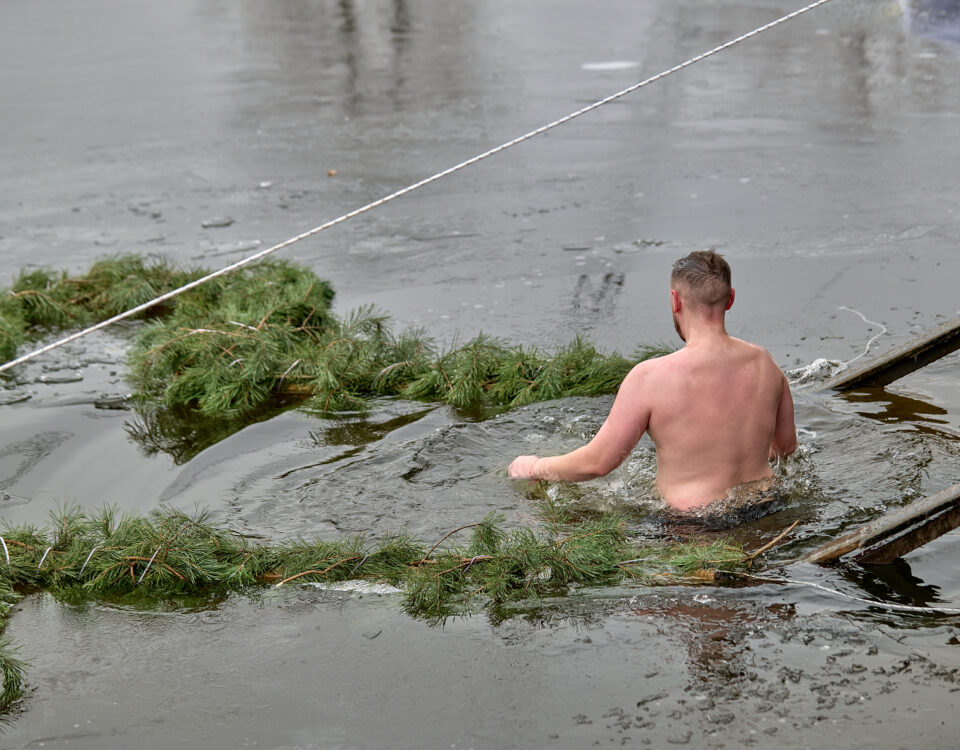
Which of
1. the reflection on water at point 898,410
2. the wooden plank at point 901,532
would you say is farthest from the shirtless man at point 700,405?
the reflection on water at point 898,410

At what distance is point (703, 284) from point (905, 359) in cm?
184

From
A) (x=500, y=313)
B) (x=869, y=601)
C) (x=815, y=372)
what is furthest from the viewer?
(x=500, y=313)

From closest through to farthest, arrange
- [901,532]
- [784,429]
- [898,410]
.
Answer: [901,532], [784,429], [898,410]

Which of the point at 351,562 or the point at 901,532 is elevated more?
the point at 901,532

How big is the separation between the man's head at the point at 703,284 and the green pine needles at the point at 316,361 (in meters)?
1.72

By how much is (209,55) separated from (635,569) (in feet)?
44.9

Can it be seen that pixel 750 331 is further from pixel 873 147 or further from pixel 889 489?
pixel 873 147

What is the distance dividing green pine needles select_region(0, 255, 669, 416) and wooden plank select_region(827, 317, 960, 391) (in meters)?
0.97

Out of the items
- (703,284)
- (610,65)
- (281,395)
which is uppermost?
(610,65)

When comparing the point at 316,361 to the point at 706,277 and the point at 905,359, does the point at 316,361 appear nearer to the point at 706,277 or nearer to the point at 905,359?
the point at 706,277

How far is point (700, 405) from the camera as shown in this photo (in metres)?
4.22

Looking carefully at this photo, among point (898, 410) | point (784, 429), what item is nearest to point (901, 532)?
point (784, 429)

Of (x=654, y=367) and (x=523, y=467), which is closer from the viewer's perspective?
(x=654, y=367)

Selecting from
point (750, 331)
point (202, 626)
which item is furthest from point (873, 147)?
point (202, 626)
